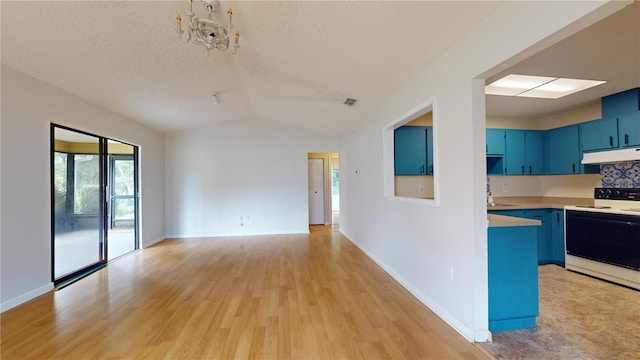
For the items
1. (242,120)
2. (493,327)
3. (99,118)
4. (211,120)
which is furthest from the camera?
(242,120)

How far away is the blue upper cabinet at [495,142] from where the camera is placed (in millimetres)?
4133

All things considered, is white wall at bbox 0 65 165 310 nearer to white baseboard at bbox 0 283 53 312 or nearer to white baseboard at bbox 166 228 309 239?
white baseboard at bbox 0 283 53 312

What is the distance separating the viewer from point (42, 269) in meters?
2.95

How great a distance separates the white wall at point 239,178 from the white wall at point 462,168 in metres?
3.62

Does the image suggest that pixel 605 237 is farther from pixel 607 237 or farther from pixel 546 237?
pixel 546 237

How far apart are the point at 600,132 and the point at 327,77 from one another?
142 inches

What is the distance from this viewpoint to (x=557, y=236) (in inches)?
143

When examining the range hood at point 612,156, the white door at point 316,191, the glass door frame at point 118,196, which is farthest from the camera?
the white door at point 316,191

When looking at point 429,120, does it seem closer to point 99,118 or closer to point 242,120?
point 242,120

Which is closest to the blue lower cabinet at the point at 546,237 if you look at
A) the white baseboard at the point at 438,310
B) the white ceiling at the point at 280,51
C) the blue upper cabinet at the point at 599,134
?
the blue upper cabinet at the point at 599,134

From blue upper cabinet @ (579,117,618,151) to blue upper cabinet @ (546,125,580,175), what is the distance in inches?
4.1

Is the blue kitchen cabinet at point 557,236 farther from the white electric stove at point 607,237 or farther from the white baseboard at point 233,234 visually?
the white baseboard at point 233,234

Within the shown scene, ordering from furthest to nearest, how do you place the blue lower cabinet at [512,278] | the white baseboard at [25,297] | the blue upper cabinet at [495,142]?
the blue upper cabinet at [495,142]
the white baseboard at [25,297]
the blue lower cabinet at [512,278]

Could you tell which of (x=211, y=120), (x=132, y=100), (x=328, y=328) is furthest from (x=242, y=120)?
(x=328, y=328)
